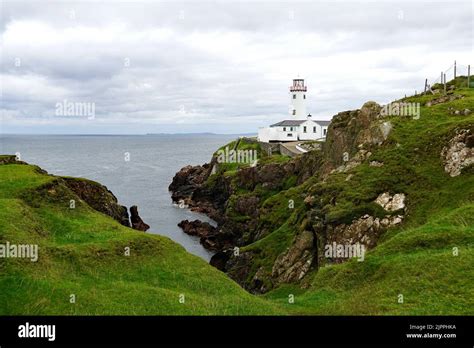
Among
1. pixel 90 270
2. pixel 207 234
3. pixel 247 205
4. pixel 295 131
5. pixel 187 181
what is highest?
pixel 295 131

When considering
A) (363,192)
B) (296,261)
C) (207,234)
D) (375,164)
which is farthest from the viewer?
(207,234)

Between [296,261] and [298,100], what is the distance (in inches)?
4089

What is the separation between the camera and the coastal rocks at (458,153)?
38188 millimetres

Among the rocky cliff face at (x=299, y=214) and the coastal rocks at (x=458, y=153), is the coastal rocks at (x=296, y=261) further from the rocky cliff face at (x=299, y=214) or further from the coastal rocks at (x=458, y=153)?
the coastal rocks at (x=458, y=153)

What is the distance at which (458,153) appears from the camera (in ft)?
128

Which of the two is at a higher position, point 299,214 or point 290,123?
point 290,123

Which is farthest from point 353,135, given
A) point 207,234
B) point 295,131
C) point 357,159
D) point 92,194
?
point 295,131

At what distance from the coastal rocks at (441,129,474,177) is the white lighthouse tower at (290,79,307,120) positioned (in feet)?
326

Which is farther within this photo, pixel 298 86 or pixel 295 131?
pixel 298 86

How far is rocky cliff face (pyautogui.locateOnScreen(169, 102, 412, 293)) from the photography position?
38.6 m

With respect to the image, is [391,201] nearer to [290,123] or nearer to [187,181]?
[290,123]

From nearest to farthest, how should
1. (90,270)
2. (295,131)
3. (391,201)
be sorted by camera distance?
(90,270) → (391,201) → (295,131)

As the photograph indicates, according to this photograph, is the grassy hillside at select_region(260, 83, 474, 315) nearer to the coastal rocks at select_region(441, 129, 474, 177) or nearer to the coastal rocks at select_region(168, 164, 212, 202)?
the coastal rocks at select_region(441, 129, 474, 177)
